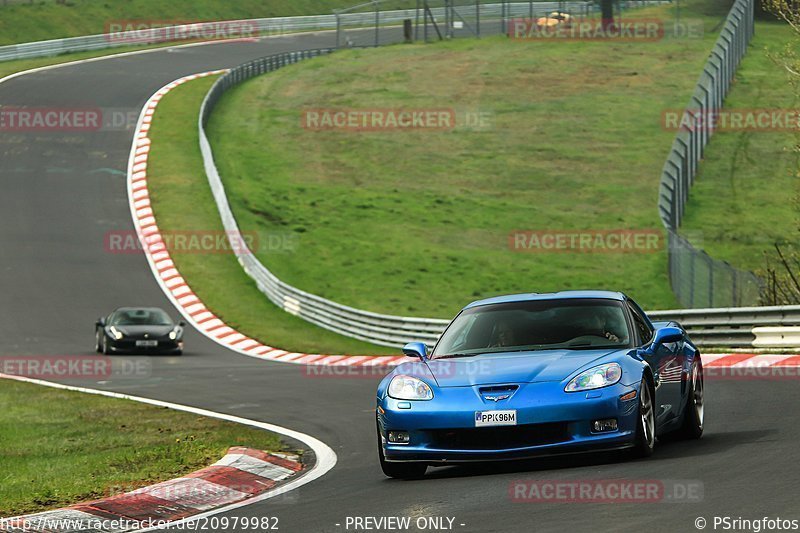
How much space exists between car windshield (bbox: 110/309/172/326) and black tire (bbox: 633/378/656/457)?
773 inches

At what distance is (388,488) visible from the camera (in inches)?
380

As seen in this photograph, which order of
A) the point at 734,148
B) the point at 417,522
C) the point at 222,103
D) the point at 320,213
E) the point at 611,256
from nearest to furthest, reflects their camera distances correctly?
1. the point at 417,522
2. the point at 611,256
3. the point at 320,213
4. the point at 734,148
5. the point at 222,103

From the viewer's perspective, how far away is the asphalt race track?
26.7 feet

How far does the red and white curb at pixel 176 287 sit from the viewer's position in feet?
88.0

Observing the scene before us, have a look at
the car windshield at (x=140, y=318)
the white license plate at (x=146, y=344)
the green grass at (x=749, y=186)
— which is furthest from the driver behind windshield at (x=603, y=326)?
the green grass at (x=749, y=186)

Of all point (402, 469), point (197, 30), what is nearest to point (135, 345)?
point (402, 469)

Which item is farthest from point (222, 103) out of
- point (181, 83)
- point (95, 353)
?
point (95, 353)

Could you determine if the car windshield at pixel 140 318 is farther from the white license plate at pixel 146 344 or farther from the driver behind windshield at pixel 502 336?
the driver behind windshield at pixel 502 336

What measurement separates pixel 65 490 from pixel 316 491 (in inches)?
72.0

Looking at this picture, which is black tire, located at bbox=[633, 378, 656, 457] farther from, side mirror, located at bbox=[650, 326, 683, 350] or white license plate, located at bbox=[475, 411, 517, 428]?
white license plate, located at bbox=[475, 411, 517, 428]

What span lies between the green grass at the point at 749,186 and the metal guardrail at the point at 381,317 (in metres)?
12.3

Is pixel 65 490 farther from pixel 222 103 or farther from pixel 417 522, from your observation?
pixel 222 103

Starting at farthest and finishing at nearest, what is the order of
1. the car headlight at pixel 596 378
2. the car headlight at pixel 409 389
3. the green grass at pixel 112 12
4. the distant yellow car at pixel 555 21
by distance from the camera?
the green grass at pixel 112 12, the distant yellow car at pixel 555 21, the car headlight at pixel 409 389, the car headlight at pixel 596 378

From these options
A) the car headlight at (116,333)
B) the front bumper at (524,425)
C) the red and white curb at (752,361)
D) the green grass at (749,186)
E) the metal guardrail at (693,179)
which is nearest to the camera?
the front bumper at (524,425)
